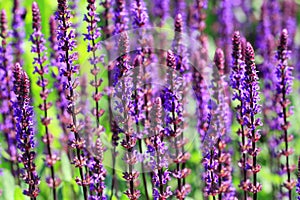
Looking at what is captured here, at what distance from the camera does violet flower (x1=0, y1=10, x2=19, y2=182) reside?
7020 millimetres

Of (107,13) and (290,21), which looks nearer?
(107,13)

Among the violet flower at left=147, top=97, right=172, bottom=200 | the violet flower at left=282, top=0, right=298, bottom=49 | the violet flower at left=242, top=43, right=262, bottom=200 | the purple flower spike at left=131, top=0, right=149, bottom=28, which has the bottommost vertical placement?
the violet flower at left=147, top=97, right=172, bottom=200

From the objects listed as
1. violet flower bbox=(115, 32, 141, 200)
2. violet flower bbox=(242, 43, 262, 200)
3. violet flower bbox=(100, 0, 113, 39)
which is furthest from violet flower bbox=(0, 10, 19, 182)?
violet flower bbox=(242, 43, 262, 200)

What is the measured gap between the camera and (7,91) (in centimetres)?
724

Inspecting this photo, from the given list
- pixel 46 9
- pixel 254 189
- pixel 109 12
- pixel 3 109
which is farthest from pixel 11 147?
pixel 46 9

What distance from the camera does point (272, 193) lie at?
8.01 metres

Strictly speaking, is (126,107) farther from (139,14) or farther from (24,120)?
(139,14)

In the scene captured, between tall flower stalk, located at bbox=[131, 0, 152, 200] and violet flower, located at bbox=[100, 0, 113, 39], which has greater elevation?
violet flower, located at bbox=[100, 0, 113, 39]

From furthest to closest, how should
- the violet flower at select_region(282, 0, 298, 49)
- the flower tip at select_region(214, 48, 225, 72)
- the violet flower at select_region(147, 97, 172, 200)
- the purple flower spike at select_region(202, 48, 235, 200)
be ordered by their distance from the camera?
the violet flower at select_region(282, 0, 298, 49) < the flower tip at select_region(214, 48, 225, 72) < the purple flower spike at select_region(202, 48, 235, 200) < the violet flower at select_region(147, 97, 172, 200)

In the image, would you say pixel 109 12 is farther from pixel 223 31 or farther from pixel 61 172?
pixel 223 31

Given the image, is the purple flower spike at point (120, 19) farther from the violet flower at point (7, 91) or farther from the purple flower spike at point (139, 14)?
the violet flower at point (7, 91)

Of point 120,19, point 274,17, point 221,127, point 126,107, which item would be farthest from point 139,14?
point 274,17

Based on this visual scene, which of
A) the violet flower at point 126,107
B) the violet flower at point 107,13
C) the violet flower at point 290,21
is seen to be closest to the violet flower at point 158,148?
the violet flower at point 126,107

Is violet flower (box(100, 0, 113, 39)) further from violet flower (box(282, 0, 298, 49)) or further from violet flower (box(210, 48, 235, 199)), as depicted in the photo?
violet flower (box(282, 0, 298, 49))
